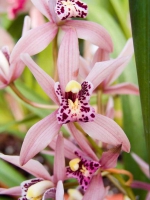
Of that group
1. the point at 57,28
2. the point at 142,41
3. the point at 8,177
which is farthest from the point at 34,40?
the point at 8,177

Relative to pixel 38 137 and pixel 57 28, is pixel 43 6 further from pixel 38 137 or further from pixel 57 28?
pixel 38 137

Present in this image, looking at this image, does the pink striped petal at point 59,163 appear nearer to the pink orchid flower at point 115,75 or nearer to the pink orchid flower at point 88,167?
the pink orchid flower at point 88,167

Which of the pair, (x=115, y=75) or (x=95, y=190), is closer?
(x=95, y=190)

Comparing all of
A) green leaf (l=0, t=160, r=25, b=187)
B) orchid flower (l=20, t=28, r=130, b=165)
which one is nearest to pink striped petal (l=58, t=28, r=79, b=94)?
orchid flower (l=20, t=28, r=130, b=165)

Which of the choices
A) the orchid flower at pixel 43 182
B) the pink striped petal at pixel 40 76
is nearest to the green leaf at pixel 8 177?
the orchid flower at pixel 43 182

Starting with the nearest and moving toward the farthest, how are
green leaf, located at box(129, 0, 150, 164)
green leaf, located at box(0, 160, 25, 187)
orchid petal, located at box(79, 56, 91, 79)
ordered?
green leaf, located at box(129, 0, 150, 164) → orchid petal, located at box(79, 56, 91, 79) → green leaf, located at box(0, 160, 25, 187)

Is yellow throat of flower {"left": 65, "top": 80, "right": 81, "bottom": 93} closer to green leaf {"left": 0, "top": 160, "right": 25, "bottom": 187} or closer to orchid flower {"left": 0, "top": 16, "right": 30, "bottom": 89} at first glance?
orchid flower {"left": 0, "top": 16, "right": 30, "bottom": 89}

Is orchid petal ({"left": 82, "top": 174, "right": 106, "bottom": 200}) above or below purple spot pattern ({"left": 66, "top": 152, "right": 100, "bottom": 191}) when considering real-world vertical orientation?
below
